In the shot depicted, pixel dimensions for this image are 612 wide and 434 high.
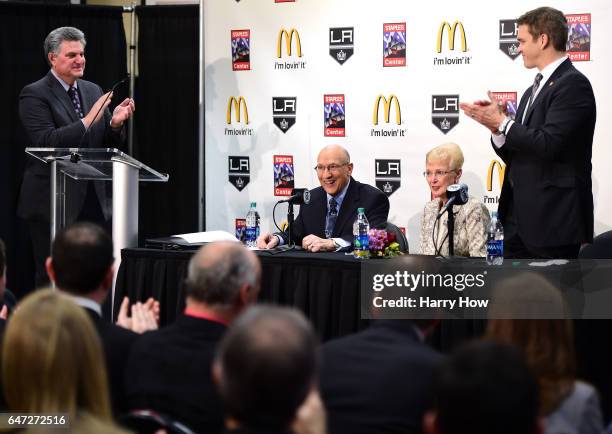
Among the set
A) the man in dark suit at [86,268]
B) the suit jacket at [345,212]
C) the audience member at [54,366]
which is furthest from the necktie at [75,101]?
the audience member at [54,366]

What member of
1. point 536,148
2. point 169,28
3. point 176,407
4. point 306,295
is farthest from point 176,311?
point 169,28

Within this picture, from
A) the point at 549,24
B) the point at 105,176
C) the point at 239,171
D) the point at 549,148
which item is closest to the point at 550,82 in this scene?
the point at 549,24

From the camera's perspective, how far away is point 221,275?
2.54 m

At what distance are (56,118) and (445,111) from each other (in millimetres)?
2527

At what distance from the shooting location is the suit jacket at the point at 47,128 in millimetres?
5238

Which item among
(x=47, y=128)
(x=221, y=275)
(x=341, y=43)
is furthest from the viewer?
(x=341, y=43)

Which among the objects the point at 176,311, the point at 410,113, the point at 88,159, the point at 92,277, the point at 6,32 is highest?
the point at 6,32

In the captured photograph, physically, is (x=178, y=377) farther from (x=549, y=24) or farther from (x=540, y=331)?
(x=549, y=24)

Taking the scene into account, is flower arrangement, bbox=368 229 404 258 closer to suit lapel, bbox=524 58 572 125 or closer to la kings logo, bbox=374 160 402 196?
suit lapel, bbox=524 58 572 125

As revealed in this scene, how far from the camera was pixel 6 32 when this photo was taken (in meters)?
6.70

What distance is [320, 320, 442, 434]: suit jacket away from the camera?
204 centimetres

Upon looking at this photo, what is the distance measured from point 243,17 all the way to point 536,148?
2867 millimetres

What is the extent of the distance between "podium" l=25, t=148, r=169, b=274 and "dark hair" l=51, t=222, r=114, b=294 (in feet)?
6.13

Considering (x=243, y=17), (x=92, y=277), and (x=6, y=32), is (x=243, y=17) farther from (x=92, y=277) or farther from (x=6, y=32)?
(x=92, y=277)
